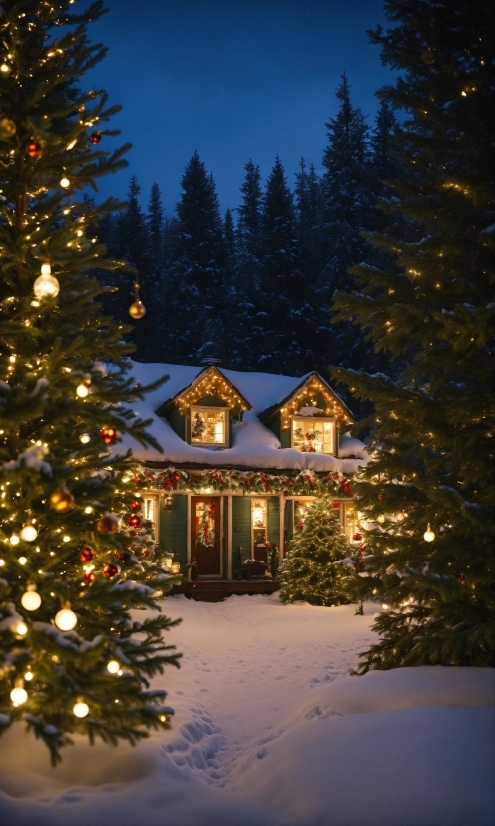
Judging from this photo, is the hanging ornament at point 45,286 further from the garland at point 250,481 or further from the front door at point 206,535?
the front door at point 206,535

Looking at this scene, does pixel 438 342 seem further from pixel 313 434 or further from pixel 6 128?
pixel 313 434

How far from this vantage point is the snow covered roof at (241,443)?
19.5 metres

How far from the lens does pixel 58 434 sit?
5.80 meters

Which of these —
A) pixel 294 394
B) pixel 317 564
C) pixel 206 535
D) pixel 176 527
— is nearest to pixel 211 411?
pixel 294 394

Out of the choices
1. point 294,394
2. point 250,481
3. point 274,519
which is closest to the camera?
point 250,481

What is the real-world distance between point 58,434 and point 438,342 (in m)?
4.77

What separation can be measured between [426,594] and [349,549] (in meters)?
10.3

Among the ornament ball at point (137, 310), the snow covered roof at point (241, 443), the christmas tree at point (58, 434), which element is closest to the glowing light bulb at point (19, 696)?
the christmas tree at point (58, 434)

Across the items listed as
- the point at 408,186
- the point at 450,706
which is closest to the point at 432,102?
the point at 408,186

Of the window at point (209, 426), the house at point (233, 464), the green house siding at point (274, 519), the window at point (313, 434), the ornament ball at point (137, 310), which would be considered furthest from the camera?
the window at point (313, 434)

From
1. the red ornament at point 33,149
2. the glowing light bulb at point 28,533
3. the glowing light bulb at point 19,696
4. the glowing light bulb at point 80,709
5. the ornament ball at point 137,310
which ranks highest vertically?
the red ornament at point 33,149

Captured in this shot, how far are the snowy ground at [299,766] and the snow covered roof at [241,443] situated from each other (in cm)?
1161

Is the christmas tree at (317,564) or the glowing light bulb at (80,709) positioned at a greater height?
the glowing light bulb at (80,709)

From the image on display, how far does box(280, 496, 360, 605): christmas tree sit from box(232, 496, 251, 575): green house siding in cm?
418
